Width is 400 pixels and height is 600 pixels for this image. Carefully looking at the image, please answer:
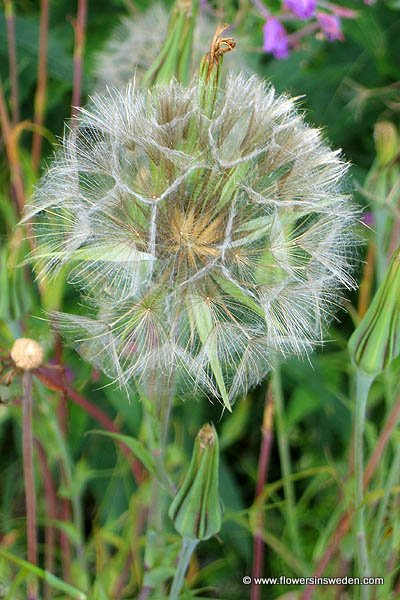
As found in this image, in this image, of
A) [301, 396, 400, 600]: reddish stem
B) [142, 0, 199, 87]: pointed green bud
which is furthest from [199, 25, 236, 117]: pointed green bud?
[301, 396, 400, 600]: reddish stem

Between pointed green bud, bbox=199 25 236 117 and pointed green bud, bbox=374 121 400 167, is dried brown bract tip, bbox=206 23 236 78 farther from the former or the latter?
pointed green bud, bbox=374 121 400 167

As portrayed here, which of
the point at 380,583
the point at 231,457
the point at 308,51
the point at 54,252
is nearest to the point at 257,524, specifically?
the point at 380,583

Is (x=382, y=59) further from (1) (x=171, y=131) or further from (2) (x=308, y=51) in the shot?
(1) (x=171, y=131)

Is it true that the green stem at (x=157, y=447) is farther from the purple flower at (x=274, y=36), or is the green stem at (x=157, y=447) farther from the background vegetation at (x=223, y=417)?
the purple flower at (x=274, y=36)

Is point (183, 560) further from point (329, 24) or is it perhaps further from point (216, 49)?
point (329, 24)

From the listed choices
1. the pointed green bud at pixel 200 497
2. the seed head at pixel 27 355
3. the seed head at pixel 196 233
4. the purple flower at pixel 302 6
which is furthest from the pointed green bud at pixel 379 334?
the purple flower at pixel 302 6

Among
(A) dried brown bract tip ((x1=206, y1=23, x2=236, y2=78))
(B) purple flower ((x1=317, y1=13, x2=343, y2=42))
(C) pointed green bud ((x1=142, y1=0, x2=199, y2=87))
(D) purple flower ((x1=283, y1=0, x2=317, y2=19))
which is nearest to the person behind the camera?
(A) dried brown bract tip ((x1=206, y1=23, x2=236, y2=78))

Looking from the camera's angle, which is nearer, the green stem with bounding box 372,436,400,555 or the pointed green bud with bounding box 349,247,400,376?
the pointed green bud with bounding box 349,247,400,376
